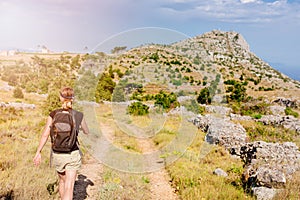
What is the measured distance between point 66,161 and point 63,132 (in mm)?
530

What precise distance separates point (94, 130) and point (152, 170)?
432 cm

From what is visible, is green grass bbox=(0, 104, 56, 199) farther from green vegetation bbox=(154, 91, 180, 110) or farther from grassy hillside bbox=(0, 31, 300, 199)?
green vegetation bbox=(154, 91, 180, 110)

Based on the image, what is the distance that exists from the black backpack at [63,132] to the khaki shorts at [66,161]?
10 centimetres

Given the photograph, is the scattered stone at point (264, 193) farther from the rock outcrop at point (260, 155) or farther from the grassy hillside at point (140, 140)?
the grassy hillside at point (140, 140)

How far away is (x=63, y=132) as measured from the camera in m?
4.71

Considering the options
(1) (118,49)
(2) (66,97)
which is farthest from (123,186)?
(1) (118,49)

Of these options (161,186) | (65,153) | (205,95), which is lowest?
(161,186)

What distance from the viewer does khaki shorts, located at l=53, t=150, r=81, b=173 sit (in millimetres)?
4840

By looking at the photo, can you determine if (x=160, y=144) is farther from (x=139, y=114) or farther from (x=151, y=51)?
(x=139, y=114)

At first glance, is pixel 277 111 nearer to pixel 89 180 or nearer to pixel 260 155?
pixel 260 155

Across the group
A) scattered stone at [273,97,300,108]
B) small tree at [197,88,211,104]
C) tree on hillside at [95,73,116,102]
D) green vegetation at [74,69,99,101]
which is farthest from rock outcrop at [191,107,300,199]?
scattered stone at [273,97,300,108]

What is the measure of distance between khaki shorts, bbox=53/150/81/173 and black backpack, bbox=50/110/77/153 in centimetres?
10

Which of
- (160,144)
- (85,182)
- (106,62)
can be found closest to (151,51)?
(106,62)

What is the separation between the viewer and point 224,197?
22.5ft
